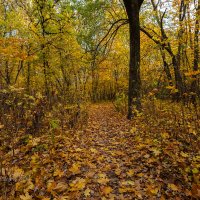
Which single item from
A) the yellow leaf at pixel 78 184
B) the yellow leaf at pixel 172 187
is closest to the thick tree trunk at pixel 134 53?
the yellow leaf at pixel 172 187

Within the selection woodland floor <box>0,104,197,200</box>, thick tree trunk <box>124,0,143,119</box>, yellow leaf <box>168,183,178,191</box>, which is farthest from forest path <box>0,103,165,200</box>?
thick tree trunk <box>124,0,143,119</box>

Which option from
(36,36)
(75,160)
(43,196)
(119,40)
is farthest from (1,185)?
(119,40)

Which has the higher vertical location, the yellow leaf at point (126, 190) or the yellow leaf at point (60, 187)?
the yellow leaf at point (60, 187)

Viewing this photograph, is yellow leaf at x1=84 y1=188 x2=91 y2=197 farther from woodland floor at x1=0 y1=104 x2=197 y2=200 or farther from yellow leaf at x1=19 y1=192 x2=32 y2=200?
yellow leaf at x1=19 y1=192 x2=32 y2=200

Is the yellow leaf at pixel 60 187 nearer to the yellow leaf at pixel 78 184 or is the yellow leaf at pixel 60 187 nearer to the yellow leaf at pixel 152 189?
the yellow leaf at pixel 78 184

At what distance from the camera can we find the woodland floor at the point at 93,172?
2.88 metres

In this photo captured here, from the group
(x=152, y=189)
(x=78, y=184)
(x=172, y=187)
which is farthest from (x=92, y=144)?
(x=172, y=187)

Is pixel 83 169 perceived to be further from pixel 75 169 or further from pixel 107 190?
pixel 107 190

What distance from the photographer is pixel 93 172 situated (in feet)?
11.6

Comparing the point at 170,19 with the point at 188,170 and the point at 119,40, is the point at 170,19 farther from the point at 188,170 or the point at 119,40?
the point at 188,170

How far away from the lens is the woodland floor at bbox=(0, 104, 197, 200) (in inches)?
113

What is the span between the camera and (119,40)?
19641mm

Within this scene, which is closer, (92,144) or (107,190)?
(107,190)

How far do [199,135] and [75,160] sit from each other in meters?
2.66
